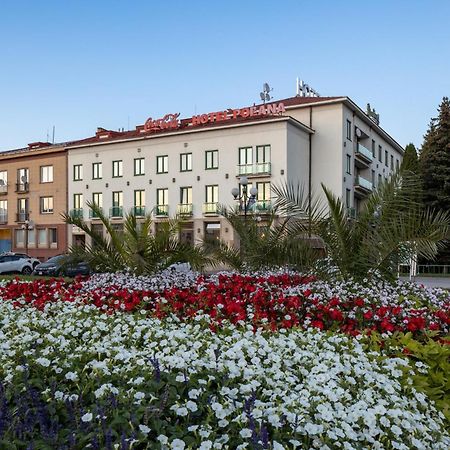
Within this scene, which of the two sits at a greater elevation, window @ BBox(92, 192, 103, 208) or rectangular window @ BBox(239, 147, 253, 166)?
rectangular window @ BBox(239, 147, 253, 166)

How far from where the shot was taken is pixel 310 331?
Answer: 4965 mm

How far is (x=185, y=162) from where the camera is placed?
41.6 metres

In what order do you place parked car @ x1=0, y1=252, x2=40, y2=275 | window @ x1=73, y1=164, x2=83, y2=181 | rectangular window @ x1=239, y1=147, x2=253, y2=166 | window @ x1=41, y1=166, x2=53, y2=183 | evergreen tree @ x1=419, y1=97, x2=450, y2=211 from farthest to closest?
window @ x1=41, y1=166, x2=53, y2=183
window @ x1=73, y1=164, x2=83, y2=181
rectangular window @ x1=239, y1=147, x2=253, y2=166
evergreen tree @ x1=419, y1=97, x2=450, y2=211
parked car @ x1=0, y1=252, x2=40, y2=275

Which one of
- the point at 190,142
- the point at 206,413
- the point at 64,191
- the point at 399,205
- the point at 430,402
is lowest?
the point at 430,402

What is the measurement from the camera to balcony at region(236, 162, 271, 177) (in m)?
37.1

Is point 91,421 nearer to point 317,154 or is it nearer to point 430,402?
point 430,402

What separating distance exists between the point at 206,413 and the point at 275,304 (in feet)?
12.5

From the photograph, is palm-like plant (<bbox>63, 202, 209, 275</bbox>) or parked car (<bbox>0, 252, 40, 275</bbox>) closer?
palm-like plant (<bbox>63, 202, 209, 275</bbox>)

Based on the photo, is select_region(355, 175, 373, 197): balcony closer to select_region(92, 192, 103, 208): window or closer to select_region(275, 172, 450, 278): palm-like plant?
select_region(92, 192, 103, 208): window

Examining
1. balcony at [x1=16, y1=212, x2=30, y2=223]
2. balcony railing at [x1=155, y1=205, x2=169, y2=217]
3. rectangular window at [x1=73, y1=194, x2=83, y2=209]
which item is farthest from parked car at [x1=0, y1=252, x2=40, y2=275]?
balcony at [x1=16, y1=212, x2=30, y2=223]

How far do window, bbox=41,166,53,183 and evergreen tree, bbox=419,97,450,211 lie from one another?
33379 millimetres

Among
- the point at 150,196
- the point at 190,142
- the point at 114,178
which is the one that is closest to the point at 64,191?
the point at 114,178

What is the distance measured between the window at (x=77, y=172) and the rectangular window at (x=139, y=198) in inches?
251

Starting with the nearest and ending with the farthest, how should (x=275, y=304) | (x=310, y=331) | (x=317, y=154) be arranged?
(x=310, y=331) < (x=275, y=304) < (x=317, y=154)
